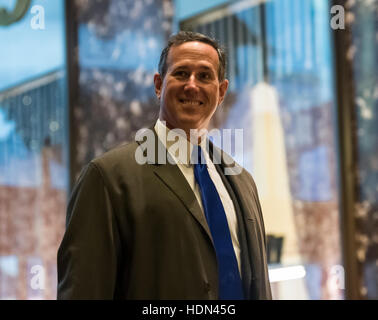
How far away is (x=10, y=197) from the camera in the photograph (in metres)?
3.21

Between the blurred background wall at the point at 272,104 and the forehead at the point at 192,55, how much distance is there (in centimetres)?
202

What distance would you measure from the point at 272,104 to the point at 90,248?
2.82m

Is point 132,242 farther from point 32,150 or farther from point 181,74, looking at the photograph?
point 32,150

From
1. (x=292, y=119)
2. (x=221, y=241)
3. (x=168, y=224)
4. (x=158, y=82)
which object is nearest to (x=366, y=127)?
(x=292, y=119)

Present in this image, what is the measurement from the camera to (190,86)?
141 cm

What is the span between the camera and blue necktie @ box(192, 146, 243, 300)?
52.2 inches

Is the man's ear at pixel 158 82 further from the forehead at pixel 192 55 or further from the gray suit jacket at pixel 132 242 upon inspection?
the gray suit jacket at pixel 132 242

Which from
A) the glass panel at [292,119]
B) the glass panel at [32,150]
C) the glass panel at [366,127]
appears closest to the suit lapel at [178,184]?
the glass panel at [32,150]

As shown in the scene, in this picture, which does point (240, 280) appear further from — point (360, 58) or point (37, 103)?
point (360, 58)

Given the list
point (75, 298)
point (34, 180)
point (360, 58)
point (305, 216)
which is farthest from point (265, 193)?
point (75, 298)

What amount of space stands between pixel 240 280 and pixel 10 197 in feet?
7.15

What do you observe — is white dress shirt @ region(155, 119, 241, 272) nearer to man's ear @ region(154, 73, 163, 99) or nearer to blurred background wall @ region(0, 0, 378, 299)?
man's ear @ region(154, 73, 163, 99)

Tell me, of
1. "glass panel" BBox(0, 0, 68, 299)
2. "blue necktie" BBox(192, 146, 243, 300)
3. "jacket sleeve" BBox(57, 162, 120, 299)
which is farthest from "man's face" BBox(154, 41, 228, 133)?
"glass panel" BBox(0, 0, 68, 299)
